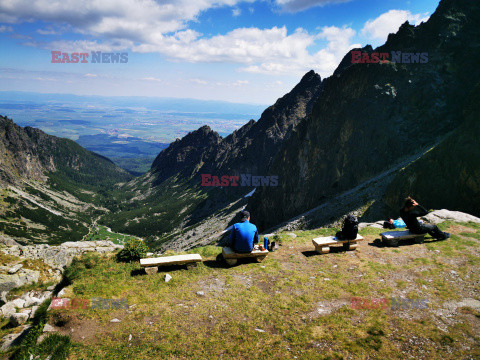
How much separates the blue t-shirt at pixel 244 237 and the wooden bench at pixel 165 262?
2.43m

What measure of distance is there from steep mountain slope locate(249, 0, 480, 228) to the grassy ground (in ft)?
79.4

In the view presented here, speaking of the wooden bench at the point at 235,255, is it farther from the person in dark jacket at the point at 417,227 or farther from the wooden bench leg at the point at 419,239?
the wooden bench leg at the point at 419,239

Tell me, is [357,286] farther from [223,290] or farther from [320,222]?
[320,222]

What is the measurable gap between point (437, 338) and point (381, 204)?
35.1m

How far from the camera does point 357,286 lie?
12.6 metres

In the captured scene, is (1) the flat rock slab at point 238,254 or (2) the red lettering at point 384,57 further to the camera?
(2) the red lettering at point 384,57

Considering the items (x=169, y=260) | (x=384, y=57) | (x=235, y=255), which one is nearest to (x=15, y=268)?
(x=169, y=260)

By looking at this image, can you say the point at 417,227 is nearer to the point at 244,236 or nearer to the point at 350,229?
the point at 350,229

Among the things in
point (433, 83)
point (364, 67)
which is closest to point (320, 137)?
point (364, 67)

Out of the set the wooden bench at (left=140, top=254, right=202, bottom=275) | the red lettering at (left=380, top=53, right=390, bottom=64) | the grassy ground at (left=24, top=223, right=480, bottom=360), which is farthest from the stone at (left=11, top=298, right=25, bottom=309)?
the red lettering at (left=380, top=53, right=390, bottom=64)

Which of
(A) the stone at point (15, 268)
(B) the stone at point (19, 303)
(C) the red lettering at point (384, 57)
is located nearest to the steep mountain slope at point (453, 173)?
(B) the stone at point (19, 303)

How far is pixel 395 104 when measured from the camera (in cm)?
5891

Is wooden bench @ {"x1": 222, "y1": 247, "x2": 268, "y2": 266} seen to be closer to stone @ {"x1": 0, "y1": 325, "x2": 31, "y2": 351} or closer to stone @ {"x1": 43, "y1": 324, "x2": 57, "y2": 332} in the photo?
stone @ {"x1": 43, "y1": 324, "x2": 57, "y2": 332}

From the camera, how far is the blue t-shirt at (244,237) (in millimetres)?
14852
